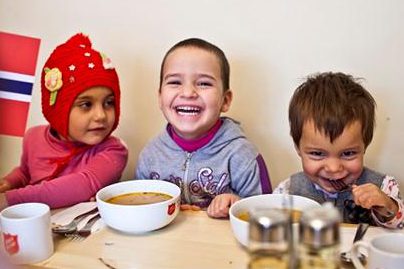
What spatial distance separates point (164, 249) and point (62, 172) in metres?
0.55

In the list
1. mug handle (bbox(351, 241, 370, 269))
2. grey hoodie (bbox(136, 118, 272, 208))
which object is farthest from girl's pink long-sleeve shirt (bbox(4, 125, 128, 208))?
mug handle (bbox(351, 241, 370, 269))

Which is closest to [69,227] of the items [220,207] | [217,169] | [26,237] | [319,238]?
[26,237]

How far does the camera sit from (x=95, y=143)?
1.28 m

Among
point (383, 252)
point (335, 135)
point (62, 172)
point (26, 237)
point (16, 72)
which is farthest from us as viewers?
point (16, 72)

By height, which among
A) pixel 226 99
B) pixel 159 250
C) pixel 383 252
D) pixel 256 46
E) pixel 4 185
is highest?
pixel 256 46

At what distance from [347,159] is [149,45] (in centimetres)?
70

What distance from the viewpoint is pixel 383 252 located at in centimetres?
69

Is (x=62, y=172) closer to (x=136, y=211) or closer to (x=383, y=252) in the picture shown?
(x=136, y=211)

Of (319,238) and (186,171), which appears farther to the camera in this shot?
(186,171)

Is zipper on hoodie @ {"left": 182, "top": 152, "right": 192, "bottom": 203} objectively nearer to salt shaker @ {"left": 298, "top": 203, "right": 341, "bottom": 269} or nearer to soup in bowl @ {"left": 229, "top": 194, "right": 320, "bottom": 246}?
soup in bowl @ {"left": 229, "top": 194, "right": 320, "bottom": 246}

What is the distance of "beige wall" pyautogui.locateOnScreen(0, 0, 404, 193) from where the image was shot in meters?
1.29

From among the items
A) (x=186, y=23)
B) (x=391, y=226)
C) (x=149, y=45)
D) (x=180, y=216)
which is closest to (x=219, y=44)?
(x=186, y=23)

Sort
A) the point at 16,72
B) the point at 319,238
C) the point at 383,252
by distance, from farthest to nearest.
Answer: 1. the point at 16,72
2. the point at 383,252
3. the point at 319,238

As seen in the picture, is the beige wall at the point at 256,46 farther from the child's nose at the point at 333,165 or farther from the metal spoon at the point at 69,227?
the metal spoon at the point at 69,227
